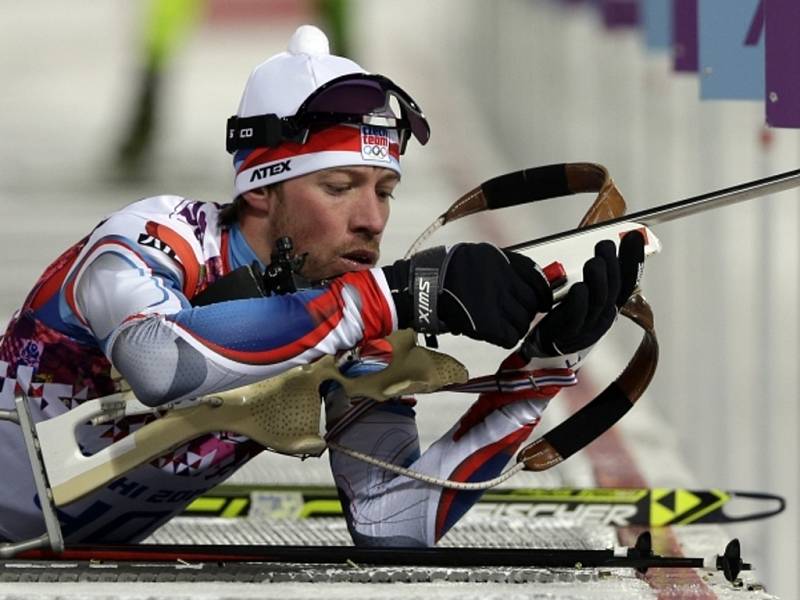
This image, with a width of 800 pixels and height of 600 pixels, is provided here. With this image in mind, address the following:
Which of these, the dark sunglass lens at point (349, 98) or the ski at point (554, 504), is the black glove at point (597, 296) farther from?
the ski at point (554, 504)

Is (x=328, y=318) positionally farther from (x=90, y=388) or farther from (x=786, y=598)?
(x=786, y=598)

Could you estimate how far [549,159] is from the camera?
44.3ft

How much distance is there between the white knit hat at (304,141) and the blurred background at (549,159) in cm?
213

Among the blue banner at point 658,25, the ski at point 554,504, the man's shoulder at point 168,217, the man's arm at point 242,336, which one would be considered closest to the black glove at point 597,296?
the man's arm at point 242,336

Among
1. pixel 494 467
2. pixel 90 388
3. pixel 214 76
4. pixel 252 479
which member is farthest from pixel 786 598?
pixel 214 76

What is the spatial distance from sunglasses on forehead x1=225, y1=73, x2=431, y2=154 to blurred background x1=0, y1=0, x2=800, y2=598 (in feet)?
6.92

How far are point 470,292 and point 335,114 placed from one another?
2.02 feet

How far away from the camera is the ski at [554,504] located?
5109 mm

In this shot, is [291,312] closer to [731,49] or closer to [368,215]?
[368,215]

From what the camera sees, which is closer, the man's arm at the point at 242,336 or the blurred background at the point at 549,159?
the man's arm at the point at 242,336

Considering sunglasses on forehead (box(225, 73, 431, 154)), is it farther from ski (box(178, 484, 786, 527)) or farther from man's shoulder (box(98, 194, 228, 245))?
ski (box(178, 484, 786, 527))

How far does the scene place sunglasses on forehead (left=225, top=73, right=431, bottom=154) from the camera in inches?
156

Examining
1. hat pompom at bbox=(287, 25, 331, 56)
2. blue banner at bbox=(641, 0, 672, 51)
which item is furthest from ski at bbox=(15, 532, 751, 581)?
blue banner at bbox=(641, 0, 672, 51)

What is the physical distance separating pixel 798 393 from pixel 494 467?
490cm
